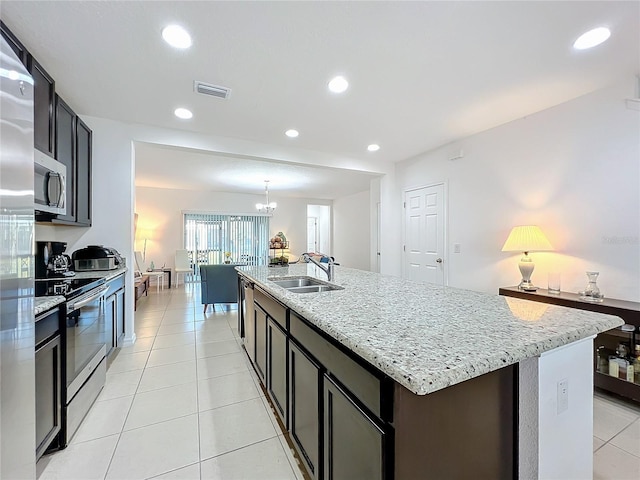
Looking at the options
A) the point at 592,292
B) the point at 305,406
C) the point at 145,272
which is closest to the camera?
the point at 305,406

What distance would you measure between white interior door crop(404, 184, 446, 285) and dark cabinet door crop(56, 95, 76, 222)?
432cm

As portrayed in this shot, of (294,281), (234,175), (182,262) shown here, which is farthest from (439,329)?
(182,262)

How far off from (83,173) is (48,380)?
222 centimetres

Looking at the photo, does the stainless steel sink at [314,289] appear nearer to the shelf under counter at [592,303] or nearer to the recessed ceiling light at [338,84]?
the recessed ceiling light at [338,84]

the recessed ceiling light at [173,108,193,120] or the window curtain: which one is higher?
the recessed ceiling light at [173,108,193,120]

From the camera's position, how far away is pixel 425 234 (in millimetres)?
4430

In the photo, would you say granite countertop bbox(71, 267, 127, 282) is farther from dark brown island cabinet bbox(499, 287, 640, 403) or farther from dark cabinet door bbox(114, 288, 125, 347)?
dark brown island cabinet bbox(499, 287, 640, 403)

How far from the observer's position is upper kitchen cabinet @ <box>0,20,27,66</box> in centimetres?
172

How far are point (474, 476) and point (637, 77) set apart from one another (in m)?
3.26

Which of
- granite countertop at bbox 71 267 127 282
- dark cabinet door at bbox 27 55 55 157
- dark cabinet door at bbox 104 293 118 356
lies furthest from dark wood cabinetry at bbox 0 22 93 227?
dark cabinet door at bbox 104 293 118 356

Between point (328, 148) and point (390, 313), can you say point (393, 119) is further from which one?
point (390, 313)

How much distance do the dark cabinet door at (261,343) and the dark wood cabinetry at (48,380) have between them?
1.12 m

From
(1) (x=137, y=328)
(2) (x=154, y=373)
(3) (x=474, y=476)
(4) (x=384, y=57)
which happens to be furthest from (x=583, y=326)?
(1) (x=137, y=328)

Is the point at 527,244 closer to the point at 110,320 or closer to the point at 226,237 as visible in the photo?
the point at 110,320
